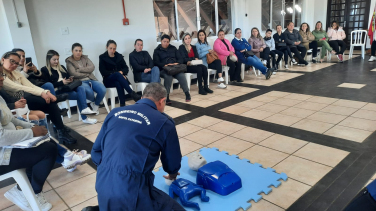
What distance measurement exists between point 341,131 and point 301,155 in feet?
2.64

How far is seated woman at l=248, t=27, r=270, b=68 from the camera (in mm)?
6527

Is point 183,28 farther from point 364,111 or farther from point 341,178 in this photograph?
point 341,178

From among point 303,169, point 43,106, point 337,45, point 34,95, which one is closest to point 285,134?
point 303,169

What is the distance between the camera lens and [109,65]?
14.4 feet

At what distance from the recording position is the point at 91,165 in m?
2.62

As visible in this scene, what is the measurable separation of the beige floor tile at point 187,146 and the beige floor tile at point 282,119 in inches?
45.0

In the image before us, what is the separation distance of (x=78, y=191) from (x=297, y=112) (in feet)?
9.51

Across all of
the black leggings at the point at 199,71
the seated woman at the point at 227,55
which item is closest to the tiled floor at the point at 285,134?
the black leggings at the point at 199,71

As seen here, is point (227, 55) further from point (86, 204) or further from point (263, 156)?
point (86, 204)

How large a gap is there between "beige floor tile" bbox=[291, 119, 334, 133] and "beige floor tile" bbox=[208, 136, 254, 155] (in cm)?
80

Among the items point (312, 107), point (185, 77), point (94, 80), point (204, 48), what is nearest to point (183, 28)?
point (204, 48)

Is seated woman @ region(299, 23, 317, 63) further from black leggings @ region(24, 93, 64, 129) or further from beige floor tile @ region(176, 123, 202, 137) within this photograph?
black leggings @ region(24, 93, 64, 129)

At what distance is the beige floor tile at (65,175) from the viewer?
235cm

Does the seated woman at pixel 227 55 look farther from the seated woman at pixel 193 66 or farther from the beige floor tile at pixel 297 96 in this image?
the beige floor tile at pixel 297 96
